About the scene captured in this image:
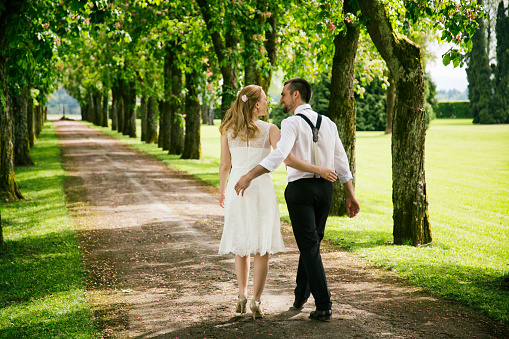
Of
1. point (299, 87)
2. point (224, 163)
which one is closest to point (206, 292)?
point (224, 163)

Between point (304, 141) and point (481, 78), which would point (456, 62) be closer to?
point (304, 141)

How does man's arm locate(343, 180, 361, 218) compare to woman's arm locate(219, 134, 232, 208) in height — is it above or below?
below

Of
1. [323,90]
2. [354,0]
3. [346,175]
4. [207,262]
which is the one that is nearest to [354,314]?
[346,175]

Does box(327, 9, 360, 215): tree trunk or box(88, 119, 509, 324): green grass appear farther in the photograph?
box(327, 9, 360, 215): tree trunk

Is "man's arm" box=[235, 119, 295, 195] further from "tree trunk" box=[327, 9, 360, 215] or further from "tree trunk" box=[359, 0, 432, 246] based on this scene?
"tree trunk" box=[327, 9, 360, 215]

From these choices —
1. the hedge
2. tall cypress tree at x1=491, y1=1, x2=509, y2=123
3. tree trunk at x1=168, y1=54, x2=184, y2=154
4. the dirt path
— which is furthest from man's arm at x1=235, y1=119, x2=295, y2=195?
Result: the hedge

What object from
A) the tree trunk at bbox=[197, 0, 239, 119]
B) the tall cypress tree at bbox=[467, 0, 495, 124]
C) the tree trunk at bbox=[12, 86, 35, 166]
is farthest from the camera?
the tall cypress tree at bbox=[467, 0, 495, 124]

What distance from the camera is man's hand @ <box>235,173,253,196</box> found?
4969 mm

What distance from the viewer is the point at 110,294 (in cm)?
619

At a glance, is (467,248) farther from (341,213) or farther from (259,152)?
(259,152)

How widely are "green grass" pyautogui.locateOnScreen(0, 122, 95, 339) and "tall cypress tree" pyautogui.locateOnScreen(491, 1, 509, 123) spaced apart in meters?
60.8

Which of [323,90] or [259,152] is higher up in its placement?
[323,90]

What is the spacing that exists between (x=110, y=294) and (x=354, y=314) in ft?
9.31

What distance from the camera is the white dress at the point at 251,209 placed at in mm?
5191
